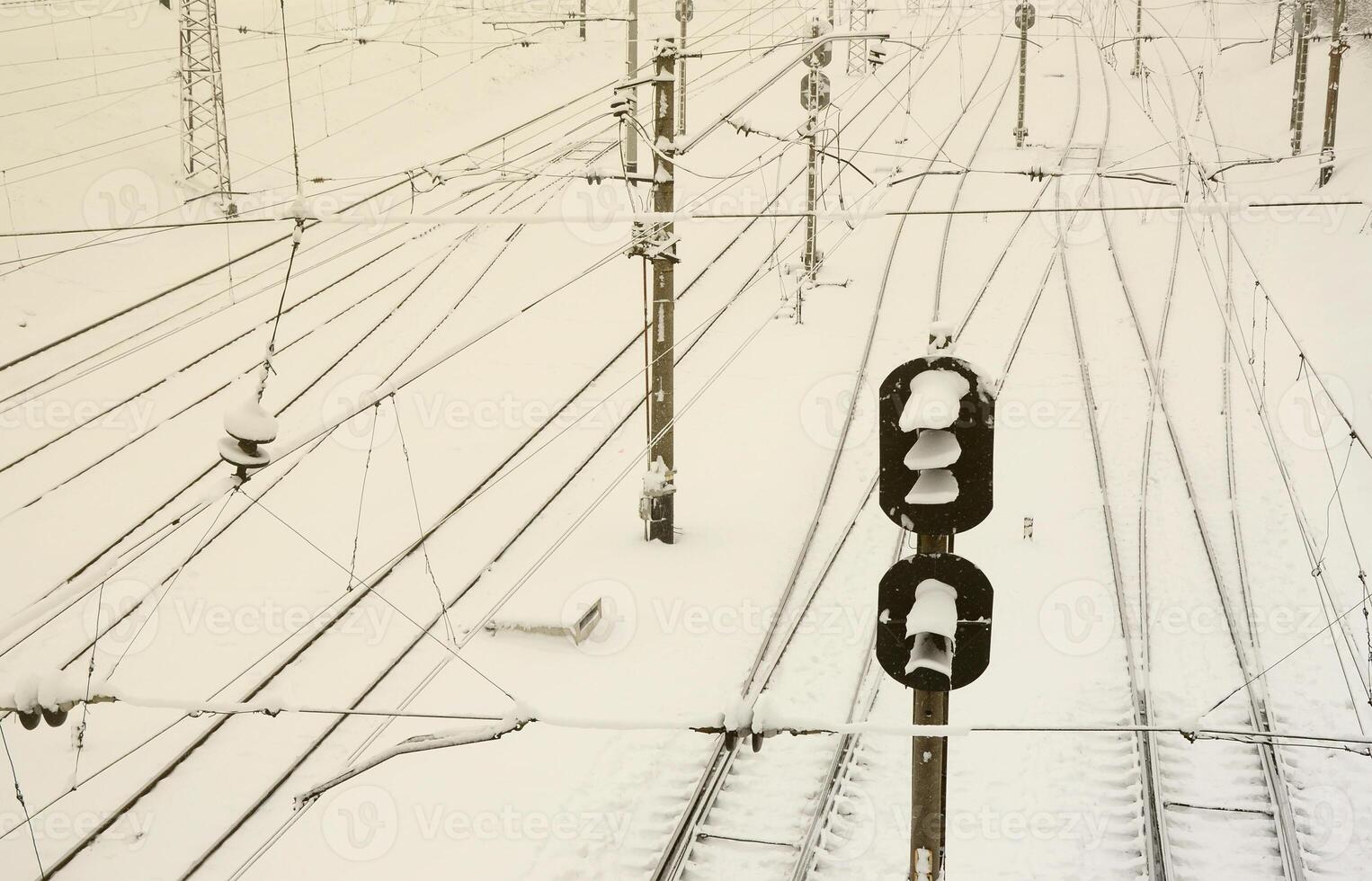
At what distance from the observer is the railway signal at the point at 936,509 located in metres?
4.36

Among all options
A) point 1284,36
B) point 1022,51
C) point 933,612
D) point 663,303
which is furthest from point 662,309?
point 1284,36

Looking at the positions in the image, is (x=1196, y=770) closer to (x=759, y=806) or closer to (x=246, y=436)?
(x=759, y=806)

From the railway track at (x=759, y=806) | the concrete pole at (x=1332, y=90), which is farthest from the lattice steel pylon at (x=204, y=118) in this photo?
the concrete pole at (x=1332, y=90)

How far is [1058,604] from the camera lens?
1176cm

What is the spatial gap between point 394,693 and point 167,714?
193cm

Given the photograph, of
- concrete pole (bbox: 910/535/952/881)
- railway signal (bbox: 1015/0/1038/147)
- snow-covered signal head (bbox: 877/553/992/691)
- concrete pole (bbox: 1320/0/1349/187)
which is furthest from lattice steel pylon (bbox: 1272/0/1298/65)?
snow-covered signal head (bbox: 877/553/992/691)

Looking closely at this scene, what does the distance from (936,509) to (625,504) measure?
10384 mm

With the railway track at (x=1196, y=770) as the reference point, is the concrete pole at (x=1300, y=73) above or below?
above

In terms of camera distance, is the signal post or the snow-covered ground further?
the signal post

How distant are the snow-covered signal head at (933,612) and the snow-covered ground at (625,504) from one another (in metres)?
0.61

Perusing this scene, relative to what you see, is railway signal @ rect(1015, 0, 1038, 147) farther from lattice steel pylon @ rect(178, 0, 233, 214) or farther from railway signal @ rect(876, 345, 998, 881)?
railway signal @ rect(876, 345, 998, 881)

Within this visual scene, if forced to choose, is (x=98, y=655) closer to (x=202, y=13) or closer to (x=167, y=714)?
(x=167, y=714)

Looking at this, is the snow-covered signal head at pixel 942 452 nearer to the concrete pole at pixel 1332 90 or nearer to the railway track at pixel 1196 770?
the railway track at pixel 1196 770

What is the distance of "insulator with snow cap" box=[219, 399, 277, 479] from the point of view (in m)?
5.69
